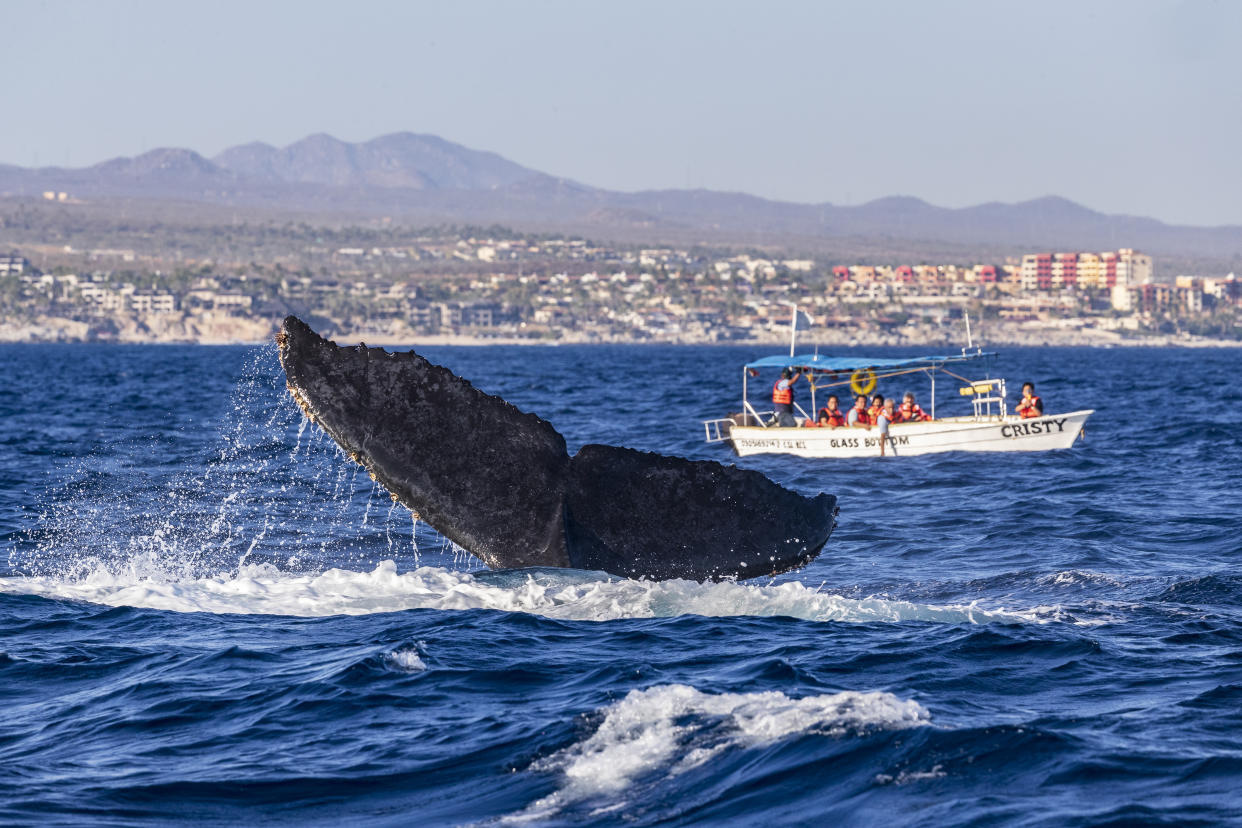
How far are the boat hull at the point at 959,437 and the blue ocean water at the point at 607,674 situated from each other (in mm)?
9559

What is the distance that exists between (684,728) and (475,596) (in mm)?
4320

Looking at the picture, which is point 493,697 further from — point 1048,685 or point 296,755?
point 1048,685

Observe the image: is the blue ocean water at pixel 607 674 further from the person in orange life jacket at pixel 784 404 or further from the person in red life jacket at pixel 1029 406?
the person in orange life jacket at pixel 784 404

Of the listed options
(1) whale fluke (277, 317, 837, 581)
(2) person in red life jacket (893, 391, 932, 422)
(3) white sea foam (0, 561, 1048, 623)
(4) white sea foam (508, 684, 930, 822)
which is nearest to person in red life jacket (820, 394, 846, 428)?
(2) person in red life jacket (893, 391, 932, 422)

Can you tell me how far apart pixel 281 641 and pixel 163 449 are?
17.8m

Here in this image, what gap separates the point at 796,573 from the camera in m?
14.9

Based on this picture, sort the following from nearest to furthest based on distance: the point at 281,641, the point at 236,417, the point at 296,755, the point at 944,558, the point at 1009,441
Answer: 1. the point at 296,755
2. the point at 281,641
3. the point at 944,558
4. the point at 1009,441
5. the point at 236,417

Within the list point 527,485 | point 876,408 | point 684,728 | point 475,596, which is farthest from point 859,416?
point 684,728

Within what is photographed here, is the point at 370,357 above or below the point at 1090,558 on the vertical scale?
above

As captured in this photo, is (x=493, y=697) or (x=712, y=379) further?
(x=712, y=379)

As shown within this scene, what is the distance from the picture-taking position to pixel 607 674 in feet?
32.6

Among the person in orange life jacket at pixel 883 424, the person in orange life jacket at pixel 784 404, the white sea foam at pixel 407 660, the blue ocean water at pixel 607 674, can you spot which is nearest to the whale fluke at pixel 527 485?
the blue ocean water at pixel 607 674

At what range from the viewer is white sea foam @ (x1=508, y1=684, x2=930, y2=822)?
Answer: 24.8 feet

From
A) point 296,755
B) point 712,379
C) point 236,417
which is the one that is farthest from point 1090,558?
point 712,379
